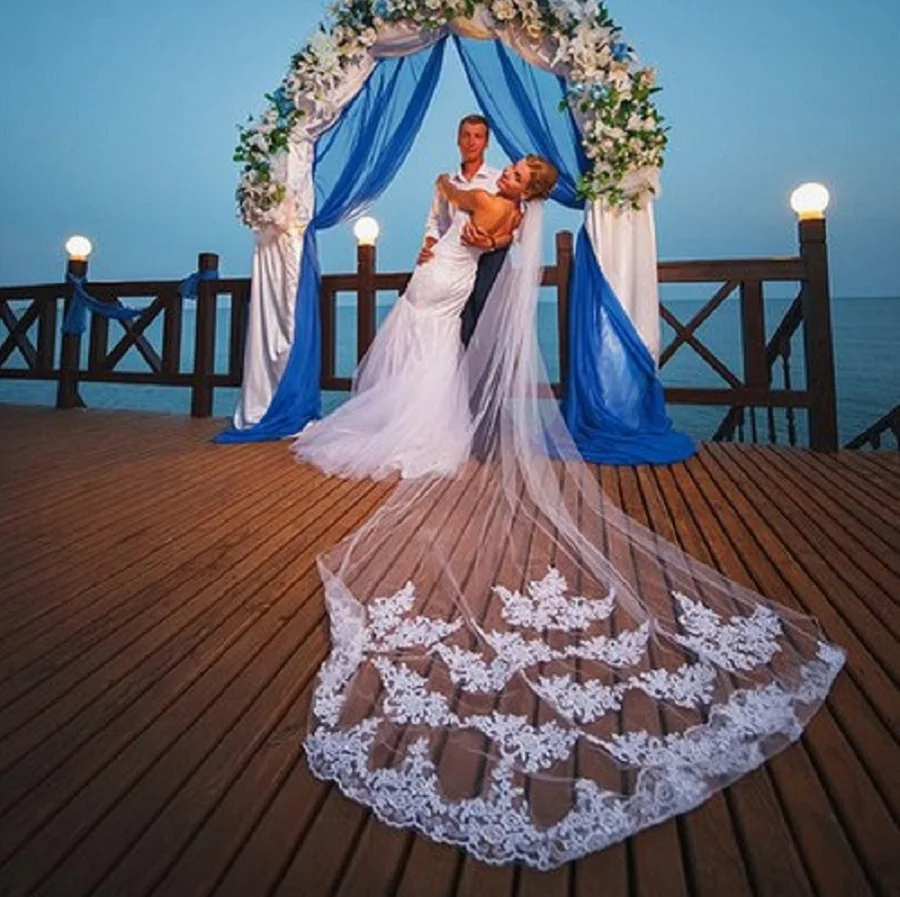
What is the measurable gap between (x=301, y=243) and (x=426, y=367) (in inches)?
69.8

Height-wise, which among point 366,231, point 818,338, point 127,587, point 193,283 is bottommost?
point 127,587

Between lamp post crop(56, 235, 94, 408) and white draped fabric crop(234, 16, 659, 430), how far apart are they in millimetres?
2674

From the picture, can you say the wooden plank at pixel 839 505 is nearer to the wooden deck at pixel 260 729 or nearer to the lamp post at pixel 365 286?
the wooden deck at pixel 260 729

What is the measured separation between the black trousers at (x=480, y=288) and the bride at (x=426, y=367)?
0.08 m

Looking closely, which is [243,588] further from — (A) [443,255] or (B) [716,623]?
(A) [443,255]

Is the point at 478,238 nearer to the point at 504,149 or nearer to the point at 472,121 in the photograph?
the point at 472,121

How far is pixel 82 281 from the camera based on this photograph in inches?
215

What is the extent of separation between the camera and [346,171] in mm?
3971

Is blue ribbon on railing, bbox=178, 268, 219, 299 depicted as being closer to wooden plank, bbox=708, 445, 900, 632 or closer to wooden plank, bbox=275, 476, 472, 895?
wooden plank, bbox=708, 445, 900, 632

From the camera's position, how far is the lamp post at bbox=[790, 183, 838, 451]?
3316 mm

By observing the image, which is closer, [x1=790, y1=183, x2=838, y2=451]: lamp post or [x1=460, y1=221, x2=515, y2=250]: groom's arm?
[x1=460, y1=221, x2=515, y2=250]: groom's arm

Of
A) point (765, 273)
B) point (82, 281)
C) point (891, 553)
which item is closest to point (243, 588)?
point (891, 553)

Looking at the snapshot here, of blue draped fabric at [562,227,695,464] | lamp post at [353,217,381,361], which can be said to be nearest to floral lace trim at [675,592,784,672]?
blue draped fabric at [562,227,695,464]

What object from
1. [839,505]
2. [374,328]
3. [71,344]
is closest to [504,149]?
[374,328]
